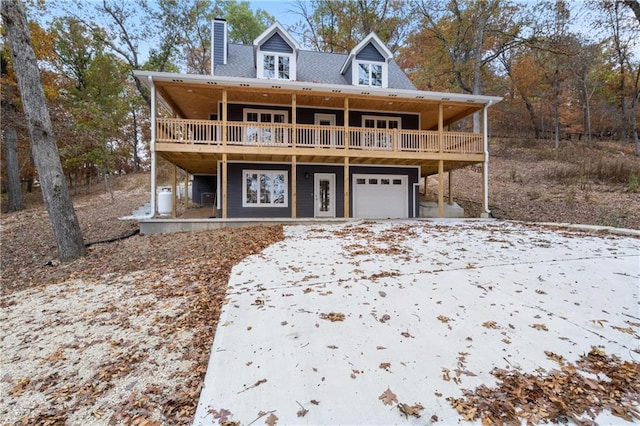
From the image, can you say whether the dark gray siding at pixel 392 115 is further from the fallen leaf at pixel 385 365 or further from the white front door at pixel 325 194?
the fallen leaf at pixel 385 365

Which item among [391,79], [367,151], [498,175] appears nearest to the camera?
[367,151]

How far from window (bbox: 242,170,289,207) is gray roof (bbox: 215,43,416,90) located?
183 inches

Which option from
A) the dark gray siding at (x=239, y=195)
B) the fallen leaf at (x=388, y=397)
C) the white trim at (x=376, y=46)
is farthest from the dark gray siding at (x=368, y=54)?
the fallen leaf at (x=388, y=397)

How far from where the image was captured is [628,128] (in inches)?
1172

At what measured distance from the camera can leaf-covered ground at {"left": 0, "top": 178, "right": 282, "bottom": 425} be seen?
8.27 ft

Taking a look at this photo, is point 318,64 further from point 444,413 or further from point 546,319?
point 444,413

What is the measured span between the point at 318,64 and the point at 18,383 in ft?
52.0

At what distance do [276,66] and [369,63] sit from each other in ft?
14.1

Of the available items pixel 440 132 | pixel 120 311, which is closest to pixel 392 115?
pixel 440 132

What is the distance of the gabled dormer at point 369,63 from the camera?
13909 millimetres

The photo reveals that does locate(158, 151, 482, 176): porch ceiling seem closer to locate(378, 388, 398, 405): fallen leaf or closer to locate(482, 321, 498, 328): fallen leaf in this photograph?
locate(482, 321, 498, 328): fallen leaf

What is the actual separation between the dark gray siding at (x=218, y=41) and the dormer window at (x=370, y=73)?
6.31m

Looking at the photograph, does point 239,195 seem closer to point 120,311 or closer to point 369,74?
point 369,74

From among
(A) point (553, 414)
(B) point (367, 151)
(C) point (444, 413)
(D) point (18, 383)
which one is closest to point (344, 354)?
(C) point (444, 413)
